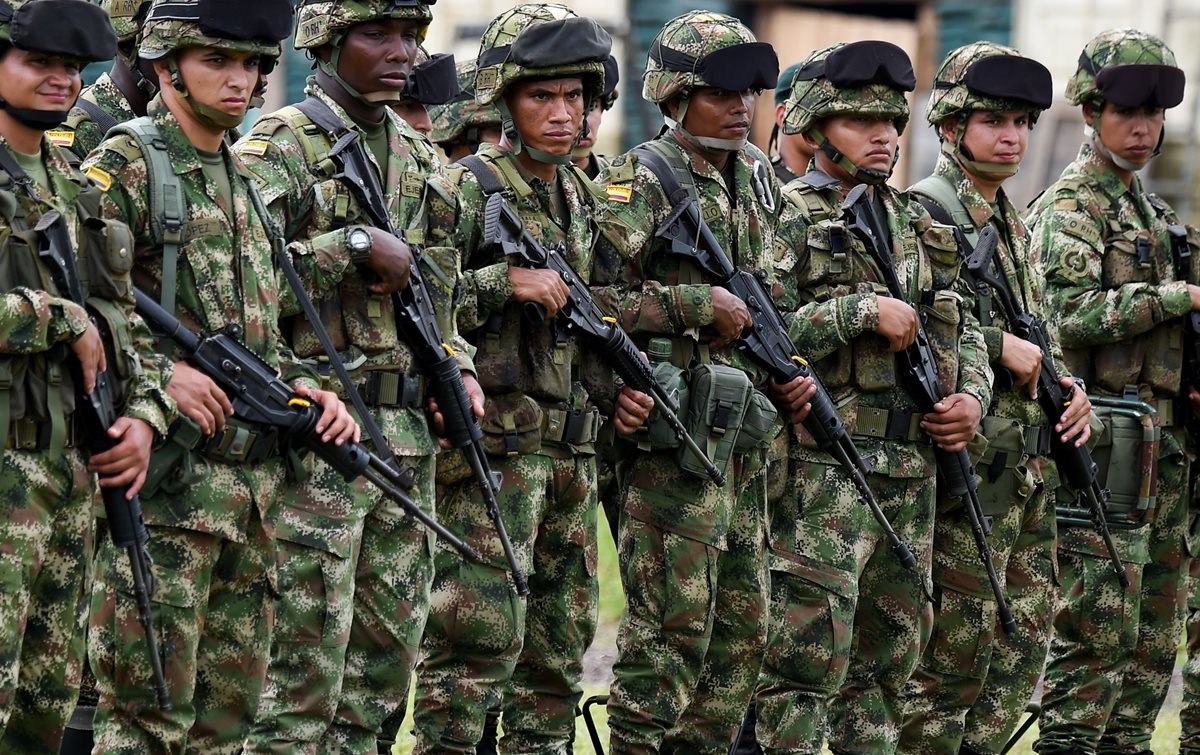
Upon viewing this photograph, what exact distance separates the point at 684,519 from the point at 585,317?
769 mm

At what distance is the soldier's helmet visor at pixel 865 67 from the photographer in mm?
7039

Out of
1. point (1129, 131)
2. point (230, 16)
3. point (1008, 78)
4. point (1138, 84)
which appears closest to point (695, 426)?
point (1008, 78)

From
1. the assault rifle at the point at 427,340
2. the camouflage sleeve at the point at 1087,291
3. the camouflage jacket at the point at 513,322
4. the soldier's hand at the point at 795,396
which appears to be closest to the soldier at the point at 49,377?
the assault rifle at the point at 427,340

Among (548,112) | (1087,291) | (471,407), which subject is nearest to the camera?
(471,407)

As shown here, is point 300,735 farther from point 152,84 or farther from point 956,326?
point 956,326

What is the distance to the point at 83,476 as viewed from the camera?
4953 millimetres

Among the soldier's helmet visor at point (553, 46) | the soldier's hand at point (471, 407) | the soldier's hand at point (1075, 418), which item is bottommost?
the soldier's hand at point (1075, 418)

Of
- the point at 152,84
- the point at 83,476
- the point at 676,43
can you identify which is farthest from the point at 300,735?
the point at 676,43

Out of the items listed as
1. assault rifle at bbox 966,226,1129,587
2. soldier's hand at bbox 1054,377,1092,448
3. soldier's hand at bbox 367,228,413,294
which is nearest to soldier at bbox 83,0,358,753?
soldier's hand at bbox 367,228,413,294

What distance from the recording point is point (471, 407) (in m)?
5.91

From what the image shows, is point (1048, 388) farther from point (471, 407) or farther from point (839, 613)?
point (471, 407)

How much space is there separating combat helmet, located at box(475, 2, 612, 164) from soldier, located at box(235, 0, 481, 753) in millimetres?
306

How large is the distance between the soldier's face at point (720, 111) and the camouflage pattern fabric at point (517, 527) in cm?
54

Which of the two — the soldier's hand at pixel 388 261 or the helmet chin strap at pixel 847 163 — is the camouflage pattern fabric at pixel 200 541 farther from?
the helmet chin strap at pixel 847 163
